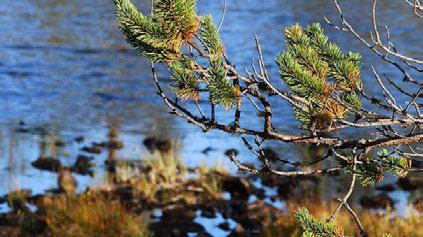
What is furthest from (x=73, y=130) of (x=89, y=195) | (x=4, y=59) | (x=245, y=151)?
(x=4, y=59)

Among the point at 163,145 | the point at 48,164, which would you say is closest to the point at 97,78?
the point at 163,145

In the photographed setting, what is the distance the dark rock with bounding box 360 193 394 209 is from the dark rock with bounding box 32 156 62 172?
338 cm

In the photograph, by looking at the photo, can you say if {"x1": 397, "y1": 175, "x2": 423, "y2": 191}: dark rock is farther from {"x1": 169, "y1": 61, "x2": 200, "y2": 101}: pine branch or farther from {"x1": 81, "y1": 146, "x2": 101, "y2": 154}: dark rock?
{"x1": 169, "y1": 61, "x2": 200, "y2": 101}: pine branch

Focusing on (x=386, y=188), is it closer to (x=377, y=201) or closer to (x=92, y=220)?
(x=377, y=201)

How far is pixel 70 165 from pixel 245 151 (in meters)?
2.04

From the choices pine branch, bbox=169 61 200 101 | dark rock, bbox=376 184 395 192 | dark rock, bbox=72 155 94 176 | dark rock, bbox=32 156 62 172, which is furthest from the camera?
dark rock, bbox=32 156 62 172

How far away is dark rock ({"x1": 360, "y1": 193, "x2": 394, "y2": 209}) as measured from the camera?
9094mm

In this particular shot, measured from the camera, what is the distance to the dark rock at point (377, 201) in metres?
9.09

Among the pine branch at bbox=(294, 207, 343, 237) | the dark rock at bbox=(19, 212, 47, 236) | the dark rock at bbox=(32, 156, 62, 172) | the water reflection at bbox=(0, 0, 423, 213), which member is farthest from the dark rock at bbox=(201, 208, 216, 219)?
the pine branch at bbox=(294, 207, 343, 237)

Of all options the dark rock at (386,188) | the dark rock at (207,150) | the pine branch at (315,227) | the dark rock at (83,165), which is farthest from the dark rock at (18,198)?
the pine branch at (315,227)

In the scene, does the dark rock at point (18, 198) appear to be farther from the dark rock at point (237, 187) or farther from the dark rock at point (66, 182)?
the dark rock at point (237, 187)

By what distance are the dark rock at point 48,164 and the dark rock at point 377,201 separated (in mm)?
3383

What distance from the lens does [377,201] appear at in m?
9.19

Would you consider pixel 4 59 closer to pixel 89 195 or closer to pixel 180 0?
pixel 89 195
